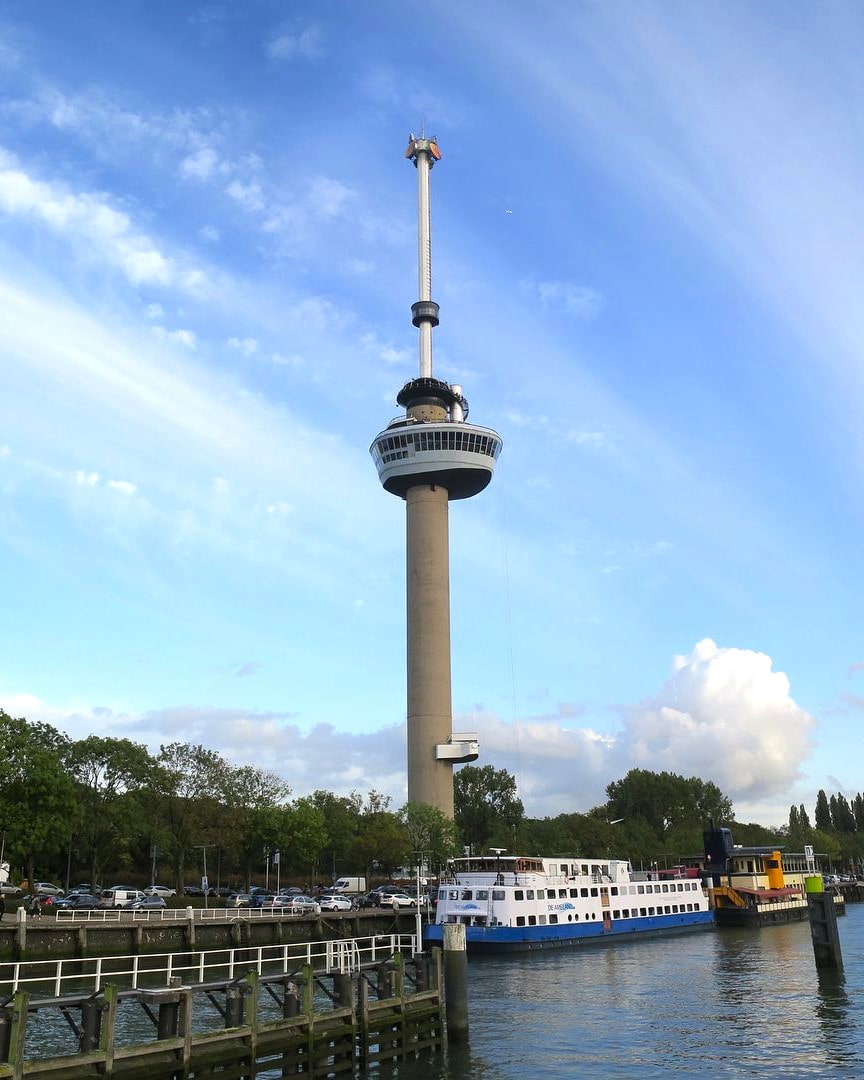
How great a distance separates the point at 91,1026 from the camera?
27.8m

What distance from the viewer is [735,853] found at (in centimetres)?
12444

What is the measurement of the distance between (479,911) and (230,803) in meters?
46.6

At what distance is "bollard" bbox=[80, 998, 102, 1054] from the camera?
1083 inches

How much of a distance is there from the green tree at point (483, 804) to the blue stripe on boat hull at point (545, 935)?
88.3m

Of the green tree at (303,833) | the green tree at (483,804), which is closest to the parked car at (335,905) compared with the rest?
the green tree at (303,833)

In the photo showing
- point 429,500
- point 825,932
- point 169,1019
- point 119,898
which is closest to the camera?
point 169,1019

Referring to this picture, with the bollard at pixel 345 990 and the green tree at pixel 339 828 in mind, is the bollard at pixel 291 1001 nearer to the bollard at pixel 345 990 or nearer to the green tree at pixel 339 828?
the bollard at pixel 345 990

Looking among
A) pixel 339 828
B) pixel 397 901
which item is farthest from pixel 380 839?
pixel 397 901

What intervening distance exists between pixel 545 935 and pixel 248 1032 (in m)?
53.6

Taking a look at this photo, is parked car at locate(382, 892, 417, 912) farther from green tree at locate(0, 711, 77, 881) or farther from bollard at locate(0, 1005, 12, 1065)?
bollard at locate(0, 1005, 12, 1065)

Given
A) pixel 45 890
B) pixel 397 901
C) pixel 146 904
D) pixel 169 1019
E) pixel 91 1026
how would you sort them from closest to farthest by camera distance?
pixel 91 1026, pixel 169 1019, pixel 146 904, pixel 397 901, pixel 45 890

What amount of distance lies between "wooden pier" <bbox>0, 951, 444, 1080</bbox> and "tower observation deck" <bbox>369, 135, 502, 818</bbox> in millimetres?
99929

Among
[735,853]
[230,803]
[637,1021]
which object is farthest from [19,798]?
[735,853]

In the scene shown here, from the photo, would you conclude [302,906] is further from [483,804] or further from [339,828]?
[483,804]
